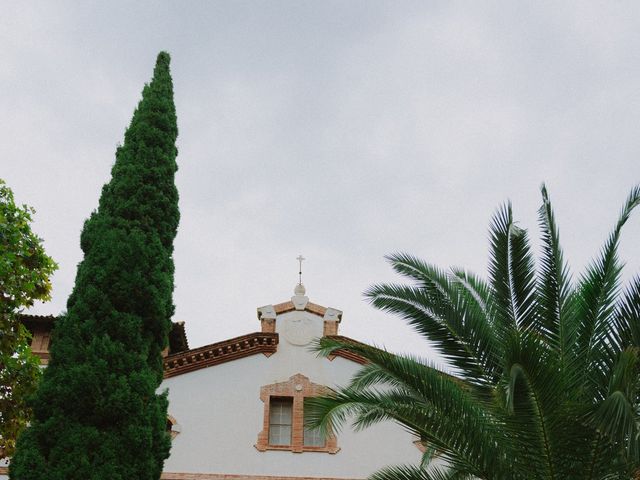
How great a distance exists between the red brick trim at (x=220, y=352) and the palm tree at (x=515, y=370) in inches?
303

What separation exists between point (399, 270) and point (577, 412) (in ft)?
11.7

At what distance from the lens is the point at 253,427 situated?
665 inches

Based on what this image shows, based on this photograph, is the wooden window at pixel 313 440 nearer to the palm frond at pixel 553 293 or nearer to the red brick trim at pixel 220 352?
the red brick trim at pixel 220 352

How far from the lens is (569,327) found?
930 cm

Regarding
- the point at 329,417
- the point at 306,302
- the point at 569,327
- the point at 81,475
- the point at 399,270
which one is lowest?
the point at 81,475

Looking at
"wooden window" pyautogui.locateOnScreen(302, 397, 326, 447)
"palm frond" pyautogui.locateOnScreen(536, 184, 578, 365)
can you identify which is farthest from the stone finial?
"palm frond" pyautogui.locateOnScreen(536, 184, 578, 365)

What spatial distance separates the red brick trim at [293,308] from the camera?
18.2 meters

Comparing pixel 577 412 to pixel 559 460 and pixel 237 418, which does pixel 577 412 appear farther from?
pixel 237 418

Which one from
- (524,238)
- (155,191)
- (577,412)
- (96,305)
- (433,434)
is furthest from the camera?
(155,191)

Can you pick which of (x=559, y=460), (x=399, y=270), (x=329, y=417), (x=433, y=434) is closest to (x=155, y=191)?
(x=399, y=270)

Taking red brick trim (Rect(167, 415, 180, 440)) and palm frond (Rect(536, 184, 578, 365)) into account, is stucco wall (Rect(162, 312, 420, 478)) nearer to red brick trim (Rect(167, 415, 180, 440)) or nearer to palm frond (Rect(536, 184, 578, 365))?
red brick trim (Rect(167, 415, 180, 440))

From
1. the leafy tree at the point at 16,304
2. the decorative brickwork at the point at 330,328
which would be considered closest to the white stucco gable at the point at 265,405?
the decorative brickwork at the point at 330,328

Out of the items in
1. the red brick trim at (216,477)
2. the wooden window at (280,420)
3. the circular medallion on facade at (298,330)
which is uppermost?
the circular medallion on facade at (298,330)

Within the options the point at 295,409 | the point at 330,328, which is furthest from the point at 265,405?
the point at 330,328
